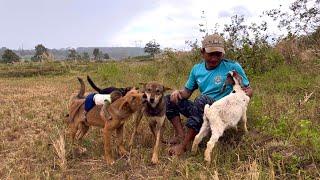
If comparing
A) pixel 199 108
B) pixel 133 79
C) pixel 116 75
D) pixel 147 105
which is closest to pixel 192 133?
pixel 199 108

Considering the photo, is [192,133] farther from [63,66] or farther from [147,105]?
[63,66]

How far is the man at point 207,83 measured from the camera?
17.7ft

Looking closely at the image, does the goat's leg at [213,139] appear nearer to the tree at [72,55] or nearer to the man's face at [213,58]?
the man's face at [213,58]

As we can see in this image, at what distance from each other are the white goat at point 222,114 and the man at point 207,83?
0.19 meters

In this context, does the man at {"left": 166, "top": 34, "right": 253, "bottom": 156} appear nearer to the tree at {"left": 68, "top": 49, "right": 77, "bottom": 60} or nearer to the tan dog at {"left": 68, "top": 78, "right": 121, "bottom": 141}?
the tan dog at {"left": 68, "top": 78, "right": 121, "bottom": 141}

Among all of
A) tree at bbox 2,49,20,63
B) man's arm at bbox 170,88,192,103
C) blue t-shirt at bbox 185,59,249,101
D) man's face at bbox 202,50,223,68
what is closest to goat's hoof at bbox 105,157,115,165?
→ man's arm at bbox 170,88,192,103

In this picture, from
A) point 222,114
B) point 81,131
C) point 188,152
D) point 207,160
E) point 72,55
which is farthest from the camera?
point 72,55

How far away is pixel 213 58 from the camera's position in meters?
5.51

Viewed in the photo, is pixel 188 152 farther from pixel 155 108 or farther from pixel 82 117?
pixel 82 117

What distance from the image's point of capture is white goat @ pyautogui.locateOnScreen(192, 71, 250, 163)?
4852mm

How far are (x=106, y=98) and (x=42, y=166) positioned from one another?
1150 mm

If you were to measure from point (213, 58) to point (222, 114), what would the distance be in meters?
0.91

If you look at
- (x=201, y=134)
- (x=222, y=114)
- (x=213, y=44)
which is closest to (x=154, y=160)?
(x=201, y=134)

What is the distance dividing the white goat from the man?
0.64ft
